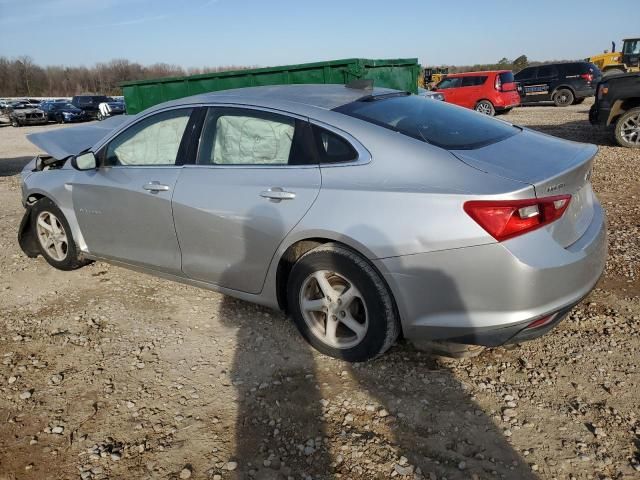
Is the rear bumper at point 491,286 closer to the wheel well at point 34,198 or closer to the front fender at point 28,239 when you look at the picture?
the wheel well at point 34,198

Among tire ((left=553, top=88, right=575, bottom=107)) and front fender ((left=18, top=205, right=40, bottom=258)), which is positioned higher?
tire ((left=553, top=88, right=575, bottom=107))

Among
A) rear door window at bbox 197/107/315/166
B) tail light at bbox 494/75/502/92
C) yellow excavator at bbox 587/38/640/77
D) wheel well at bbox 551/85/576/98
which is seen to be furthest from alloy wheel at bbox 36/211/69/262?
yellow excavator at bbox 587/38/640/77

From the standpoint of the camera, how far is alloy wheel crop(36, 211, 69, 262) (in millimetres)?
4574

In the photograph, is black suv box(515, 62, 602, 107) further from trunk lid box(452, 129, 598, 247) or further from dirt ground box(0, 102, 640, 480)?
trunk lid box(452, 129, 598, 247)

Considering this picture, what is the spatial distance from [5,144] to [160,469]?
19963 mm

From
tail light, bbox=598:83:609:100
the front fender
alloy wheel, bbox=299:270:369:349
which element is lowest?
alloy wheel, bbox=299:270:369:349

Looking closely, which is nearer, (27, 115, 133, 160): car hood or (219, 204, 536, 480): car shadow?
(219, 204, 536, 480): car shadow

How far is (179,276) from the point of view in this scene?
12.2ft

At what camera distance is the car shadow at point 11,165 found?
1138cm

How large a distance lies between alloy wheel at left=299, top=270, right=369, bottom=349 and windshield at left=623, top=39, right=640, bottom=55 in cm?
2612

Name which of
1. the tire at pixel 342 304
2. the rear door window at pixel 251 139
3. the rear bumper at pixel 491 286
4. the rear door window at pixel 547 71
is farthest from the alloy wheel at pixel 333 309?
the rear door window at pixel 547 71

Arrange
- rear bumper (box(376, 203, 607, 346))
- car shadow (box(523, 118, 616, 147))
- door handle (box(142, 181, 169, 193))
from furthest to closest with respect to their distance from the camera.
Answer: car shadow (box(523, 118, 616, 147))
door handle (box(142, 181, 169, 193))
rear bumper (box(376, 203, 607, 346))

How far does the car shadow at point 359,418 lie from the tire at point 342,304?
0.48ft

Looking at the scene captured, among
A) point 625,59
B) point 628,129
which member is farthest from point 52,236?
point 625,59
